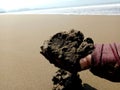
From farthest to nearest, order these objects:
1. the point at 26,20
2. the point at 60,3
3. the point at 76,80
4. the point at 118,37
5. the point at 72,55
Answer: the point at 60,3
the point at 26,20
the point at 118,37
the point at 76,80
the point at 72,55

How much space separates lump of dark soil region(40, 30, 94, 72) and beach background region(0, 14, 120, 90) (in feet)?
1.30

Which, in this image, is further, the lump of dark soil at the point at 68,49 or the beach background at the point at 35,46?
the beach background at the point at 35,46

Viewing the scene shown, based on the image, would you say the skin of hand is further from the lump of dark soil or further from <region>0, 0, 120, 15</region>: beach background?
<region>0, 0, 120, 15</region>: beach background

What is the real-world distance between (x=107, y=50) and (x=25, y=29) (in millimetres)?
2317

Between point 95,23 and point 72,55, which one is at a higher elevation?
point 95,23

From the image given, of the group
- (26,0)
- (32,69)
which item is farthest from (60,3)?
(32,69)

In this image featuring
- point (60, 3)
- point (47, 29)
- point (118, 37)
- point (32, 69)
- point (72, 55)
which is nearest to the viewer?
point (72, 55)

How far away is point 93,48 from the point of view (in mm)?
1398

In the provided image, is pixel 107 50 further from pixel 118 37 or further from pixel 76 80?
pixel 118 37

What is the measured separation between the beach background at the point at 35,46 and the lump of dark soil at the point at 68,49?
0.40m

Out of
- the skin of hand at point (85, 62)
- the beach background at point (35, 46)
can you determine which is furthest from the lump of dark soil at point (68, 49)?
the beach background at point (35, 46)

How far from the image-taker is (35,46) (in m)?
2.69

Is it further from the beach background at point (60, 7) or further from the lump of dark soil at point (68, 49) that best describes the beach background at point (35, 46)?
the beach background at point (60, 7)

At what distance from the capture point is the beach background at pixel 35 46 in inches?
73.8
